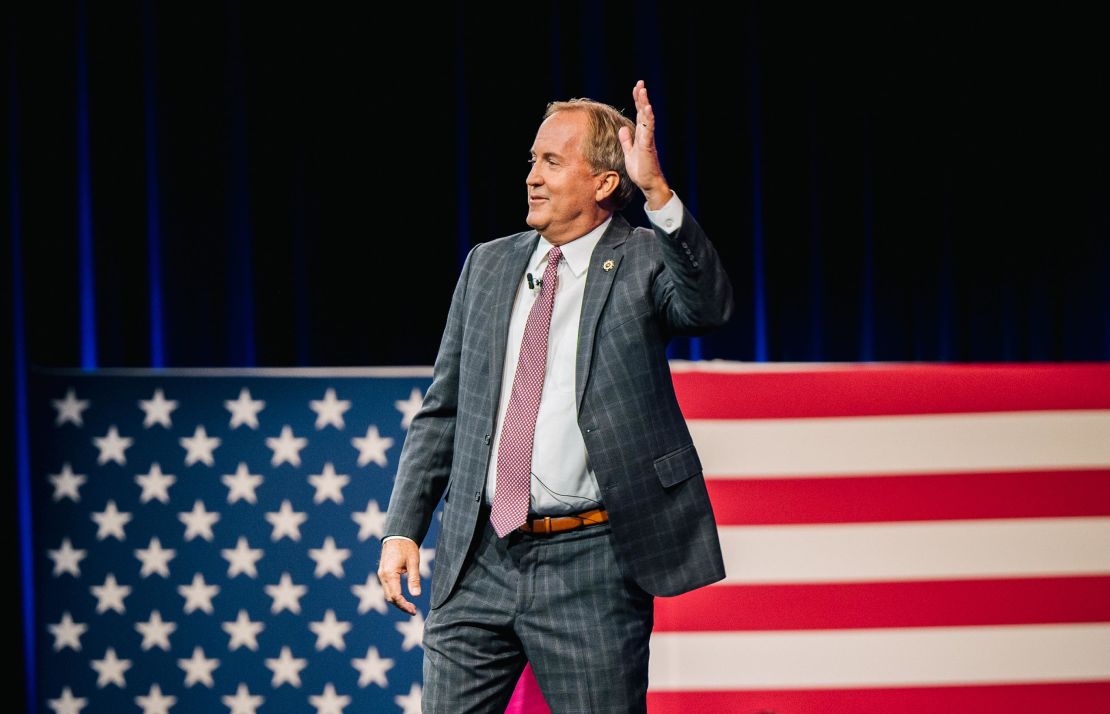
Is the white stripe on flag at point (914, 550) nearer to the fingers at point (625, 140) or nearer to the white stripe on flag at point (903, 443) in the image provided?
the white stripe on flag at point (903, 443)

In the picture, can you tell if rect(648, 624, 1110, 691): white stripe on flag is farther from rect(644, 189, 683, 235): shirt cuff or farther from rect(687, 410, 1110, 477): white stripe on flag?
rect(644, 189, 683, 235): shirt cuff

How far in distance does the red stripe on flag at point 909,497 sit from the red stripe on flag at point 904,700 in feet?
1.20

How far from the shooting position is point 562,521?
196 centimetres

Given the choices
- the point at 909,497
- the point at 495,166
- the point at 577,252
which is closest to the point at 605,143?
the point at 577,252

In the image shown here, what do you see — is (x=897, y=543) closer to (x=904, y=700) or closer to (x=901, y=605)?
(x=901, y=605)

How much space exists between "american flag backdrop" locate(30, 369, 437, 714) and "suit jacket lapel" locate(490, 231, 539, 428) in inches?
30.0

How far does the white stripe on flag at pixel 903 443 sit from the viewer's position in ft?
8.41

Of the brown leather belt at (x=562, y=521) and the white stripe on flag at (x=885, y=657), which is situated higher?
the brown leather belt at (x=562, y=521)

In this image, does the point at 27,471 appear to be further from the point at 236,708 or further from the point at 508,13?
the point at 508,13

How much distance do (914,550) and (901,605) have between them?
121 millimetres

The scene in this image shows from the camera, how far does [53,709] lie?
270 centimetres

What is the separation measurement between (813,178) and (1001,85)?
746 mm

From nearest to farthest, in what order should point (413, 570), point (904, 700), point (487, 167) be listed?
1. point (413, 570)
2. point (904, 700)
3. point (487, 167)

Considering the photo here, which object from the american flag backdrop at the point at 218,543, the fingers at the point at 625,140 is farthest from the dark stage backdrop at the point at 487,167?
the fingers at the point at 625,140
